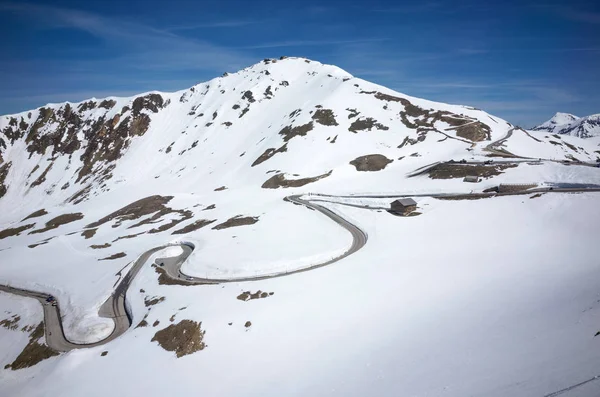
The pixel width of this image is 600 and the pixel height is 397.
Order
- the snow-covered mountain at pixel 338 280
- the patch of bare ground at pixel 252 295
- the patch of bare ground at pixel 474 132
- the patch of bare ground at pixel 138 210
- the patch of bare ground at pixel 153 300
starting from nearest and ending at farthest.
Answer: the snow-covered mountain at pixel 338 280 → the patch of bare ground at pixel 252 295 → the patch of bare ground at pixel 153 300 → the patch of bare ground at pixel 138 210 → the patch of bare ground at pixel 474 132

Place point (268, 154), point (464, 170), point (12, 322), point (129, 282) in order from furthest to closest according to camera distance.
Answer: point (268, 154) < point (464, 170) < point (129, 282) < point (12, 322)

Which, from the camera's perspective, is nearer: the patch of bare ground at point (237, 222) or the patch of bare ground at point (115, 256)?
the patch of bare ground at point (115, 256)

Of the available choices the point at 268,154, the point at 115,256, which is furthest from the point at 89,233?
the point at 268,154

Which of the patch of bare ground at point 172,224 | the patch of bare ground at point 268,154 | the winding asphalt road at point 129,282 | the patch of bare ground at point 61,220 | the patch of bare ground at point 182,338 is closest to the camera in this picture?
the patch of bare ground at point 182,338

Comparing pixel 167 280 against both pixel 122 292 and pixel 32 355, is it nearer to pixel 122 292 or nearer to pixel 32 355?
pixel 122 292

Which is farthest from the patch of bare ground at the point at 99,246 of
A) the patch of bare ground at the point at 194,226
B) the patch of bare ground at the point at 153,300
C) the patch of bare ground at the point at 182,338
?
the patch of bare ground at the point at 182,338

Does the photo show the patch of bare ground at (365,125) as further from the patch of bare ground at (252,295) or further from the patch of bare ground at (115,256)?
the patch of bare ground at (252,295)

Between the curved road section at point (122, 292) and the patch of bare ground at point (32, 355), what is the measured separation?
0.85 m

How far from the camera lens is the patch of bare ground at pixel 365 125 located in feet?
422

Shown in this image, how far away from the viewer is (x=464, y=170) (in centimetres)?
8362

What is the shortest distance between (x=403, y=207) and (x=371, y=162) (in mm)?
46804

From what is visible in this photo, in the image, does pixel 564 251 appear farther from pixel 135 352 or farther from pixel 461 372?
pixel 135 352

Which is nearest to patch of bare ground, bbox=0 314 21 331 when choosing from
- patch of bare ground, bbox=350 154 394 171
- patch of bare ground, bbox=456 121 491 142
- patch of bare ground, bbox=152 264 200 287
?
patch of bare ground, bbox=152 264 200 287

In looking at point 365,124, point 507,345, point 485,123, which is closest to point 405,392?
point 507,345
